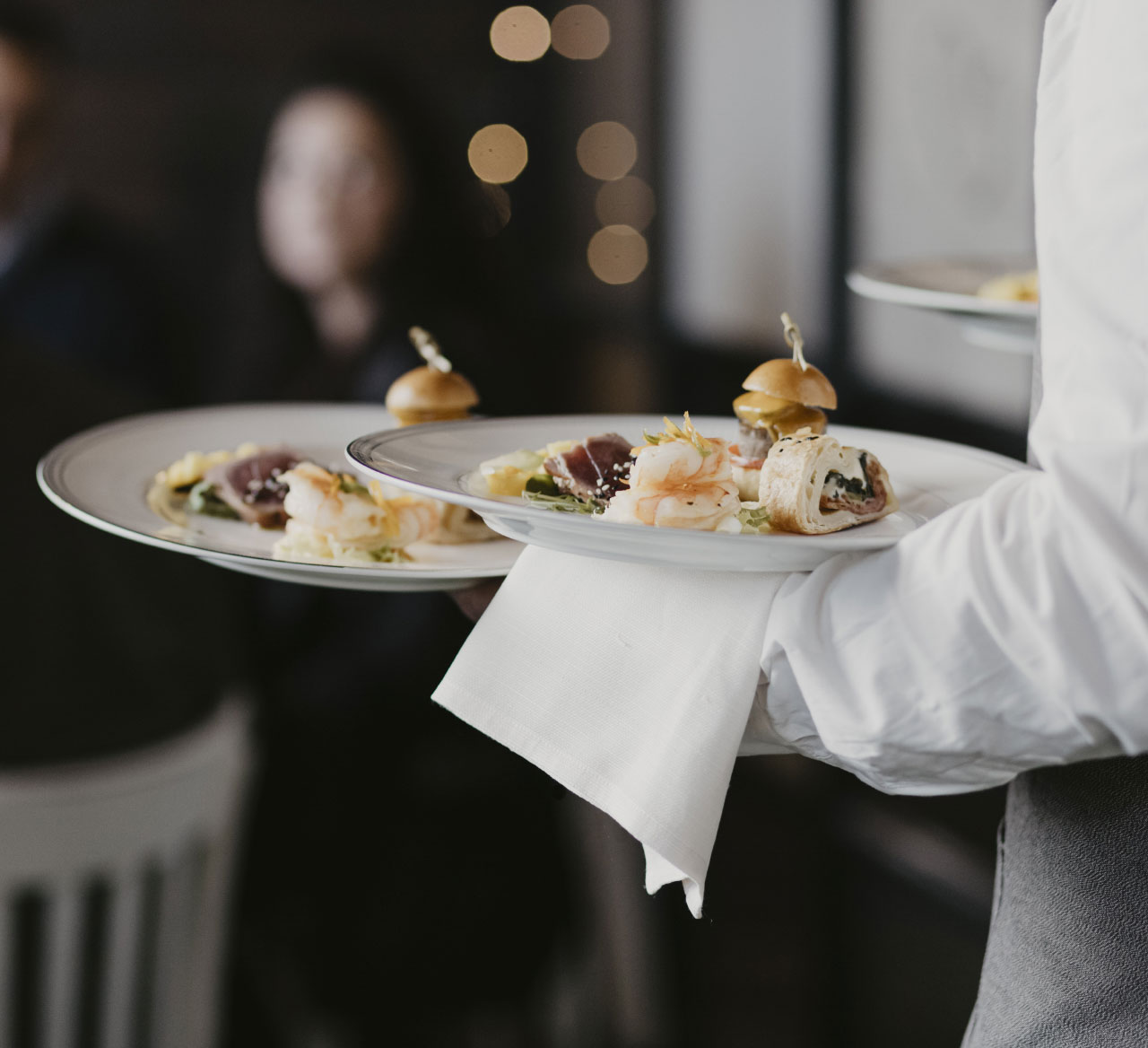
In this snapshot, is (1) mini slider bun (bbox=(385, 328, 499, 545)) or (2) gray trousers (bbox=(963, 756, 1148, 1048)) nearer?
(2) gray trousers (bbox=(963, 756, 1148, 1048))

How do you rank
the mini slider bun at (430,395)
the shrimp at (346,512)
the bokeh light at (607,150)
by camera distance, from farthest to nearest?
1. the bokeh light at (607,150)
2. the mini slider bun at (430,395)
3. the shrimp at (346,512)

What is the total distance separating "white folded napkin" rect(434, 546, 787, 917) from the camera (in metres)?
0.54

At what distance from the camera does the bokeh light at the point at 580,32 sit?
3.49 metres

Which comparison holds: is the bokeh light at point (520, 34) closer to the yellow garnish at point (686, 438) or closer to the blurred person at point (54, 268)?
the blurred person at point (54, 268)

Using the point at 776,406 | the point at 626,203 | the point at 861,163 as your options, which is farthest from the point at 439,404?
the point at 626,203

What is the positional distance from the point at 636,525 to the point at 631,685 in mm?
103

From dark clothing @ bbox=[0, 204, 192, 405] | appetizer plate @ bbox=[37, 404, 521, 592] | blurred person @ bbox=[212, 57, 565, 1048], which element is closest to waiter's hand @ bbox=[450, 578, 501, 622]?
appetizer plate @ bbox=[37, 404, 521, 592]

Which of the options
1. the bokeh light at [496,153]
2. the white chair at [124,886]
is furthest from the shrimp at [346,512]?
the bokeh light at [496,153]

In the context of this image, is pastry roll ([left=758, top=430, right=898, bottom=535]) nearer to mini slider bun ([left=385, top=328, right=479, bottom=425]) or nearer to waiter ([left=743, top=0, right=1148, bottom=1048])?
waiter ([left=743, top=0, right=1148, bottom=1048])

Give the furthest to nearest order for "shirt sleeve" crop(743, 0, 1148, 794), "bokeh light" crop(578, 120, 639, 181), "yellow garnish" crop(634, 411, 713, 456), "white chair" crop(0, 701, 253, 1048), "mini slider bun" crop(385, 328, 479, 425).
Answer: "bokeh light" crop(578, 120, 639, 181) < "white chair" crop(0, 701, 253, 1048) < "mini slider bun" crop(385, 328, 479, 425) < "yellow garnish" crop(634, 411, 713, 456) < "shirt sleeve" crop(743, 0, 1148, 794)

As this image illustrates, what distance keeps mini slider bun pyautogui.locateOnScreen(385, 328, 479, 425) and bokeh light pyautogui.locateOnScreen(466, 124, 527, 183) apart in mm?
2950

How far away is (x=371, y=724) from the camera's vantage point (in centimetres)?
246

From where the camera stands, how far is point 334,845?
7.78 ft

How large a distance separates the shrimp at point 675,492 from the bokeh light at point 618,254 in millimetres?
3014
